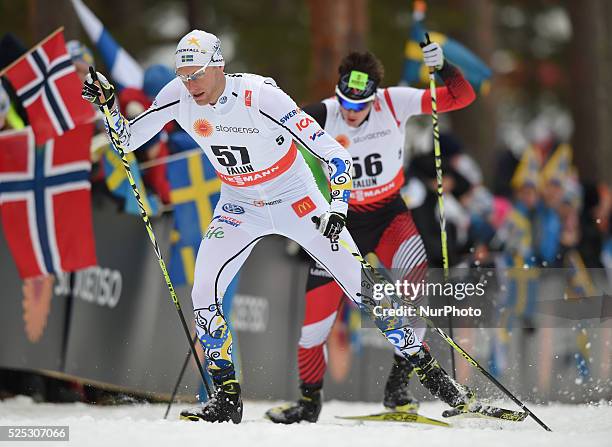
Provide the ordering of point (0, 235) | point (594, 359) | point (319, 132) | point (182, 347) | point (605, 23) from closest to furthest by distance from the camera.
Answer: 1. point (319, 132)
2. point (0, 235)
3. point (182, 347)
4. point (594, 359)
5. point (605, 23)

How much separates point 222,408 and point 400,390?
1768mm

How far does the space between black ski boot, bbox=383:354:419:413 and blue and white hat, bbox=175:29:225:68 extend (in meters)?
2.79

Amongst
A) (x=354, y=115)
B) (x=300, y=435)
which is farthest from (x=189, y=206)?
(x=300, y=435)

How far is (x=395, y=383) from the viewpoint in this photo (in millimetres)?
8055

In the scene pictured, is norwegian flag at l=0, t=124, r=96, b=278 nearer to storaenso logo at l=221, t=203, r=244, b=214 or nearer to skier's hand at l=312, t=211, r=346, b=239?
storaenso logo at l=221, t=203, r=244, b=214

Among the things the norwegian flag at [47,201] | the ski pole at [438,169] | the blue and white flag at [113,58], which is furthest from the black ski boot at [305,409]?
the blue and white flag at [113,58]

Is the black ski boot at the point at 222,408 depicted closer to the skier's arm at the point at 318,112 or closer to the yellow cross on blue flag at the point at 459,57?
the skier's arm at the point at 318,112

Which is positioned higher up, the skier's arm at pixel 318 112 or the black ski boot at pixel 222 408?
the skier's arm at pixel 318 112

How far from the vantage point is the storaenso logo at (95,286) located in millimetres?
8680

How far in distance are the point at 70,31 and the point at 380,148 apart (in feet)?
15.5

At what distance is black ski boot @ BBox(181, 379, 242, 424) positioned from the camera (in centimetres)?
672

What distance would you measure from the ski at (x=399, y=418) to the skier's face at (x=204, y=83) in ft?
8.87

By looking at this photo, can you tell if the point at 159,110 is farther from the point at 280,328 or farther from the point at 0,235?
the point at 280,328

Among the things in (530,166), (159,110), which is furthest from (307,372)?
(530,166)
